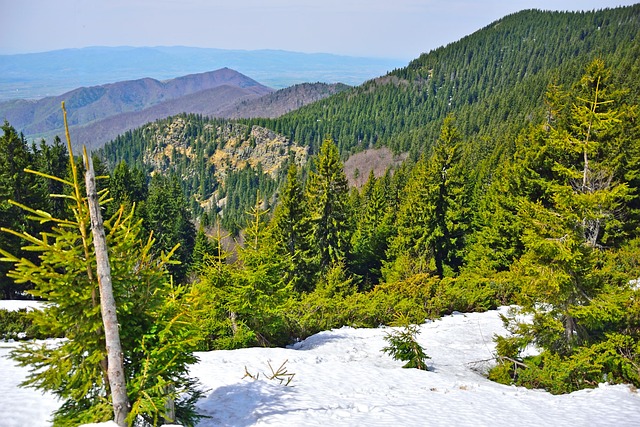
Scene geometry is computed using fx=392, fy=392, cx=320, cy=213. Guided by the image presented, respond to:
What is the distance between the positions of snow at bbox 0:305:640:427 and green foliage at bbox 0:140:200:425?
2.30m

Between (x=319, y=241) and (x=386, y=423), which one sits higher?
(x=386, y=423)

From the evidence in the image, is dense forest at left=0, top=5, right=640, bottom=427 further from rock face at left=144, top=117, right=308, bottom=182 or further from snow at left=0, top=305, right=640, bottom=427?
rock face at left=144, top=117, right=308, bottom=182

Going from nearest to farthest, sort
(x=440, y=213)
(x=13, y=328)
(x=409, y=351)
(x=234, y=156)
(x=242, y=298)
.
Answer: (x=409, y=351) < (x=13, y=328) < (x=242, y=298) < (x=440, y=213) < (x=234, y=156)

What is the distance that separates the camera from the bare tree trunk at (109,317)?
6.13 meters

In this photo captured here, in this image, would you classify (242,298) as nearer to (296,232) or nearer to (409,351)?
(409,351)

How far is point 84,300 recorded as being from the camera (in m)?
6.41

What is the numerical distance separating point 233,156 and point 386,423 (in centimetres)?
19089

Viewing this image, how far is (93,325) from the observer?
6.32 metres

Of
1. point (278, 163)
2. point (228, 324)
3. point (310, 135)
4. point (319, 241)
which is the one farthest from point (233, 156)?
point (228, 324)

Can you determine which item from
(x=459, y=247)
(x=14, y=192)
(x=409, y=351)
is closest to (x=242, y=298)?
(x=409, y=351)

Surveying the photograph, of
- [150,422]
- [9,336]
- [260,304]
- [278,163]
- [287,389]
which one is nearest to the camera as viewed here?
[150,422]

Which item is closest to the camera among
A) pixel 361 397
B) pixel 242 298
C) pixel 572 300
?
pixel 361 397

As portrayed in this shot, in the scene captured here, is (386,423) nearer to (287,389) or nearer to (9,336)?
(287,389)

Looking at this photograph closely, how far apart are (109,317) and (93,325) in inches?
11.9
